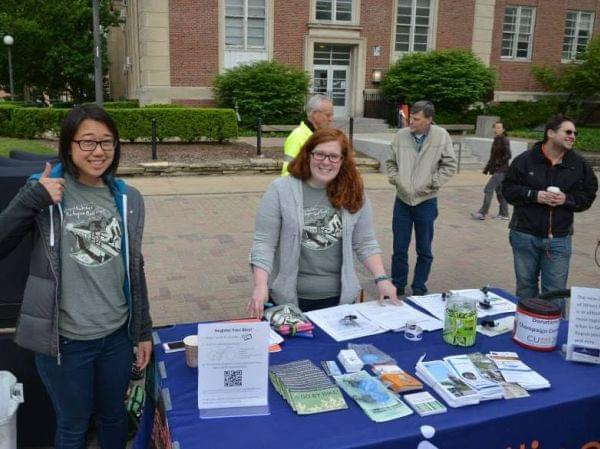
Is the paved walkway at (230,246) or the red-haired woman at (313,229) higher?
the red-haired woman at (313,229)

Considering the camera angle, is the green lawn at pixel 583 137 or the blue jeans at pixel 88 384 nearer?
the blue jeans at pixel 88 384

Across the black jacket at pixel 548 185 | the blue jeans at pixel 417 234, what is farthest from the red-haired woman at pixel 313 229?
the blue jeans at pixel 417 234

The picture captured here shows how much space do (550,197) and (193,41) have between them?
2015 cm

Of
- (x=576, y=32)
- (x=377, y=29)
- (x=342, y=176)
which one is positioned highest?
(x=576, y=32)

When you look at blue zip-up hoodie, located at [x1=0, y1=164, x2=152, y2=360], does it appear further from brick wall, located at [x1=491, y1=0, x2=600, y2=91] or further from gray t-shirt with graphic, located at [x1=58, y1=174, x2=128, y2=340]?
brick wall, located at [x1=491, y1=0, x2=600, y2=91]

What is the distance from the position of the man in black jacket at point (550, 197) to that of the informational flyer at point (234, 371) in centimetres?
275

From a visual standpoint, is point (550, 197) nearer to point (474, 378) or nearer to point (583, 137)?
point (474, 378)

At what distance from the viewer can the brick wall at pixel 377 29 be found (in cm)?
2398

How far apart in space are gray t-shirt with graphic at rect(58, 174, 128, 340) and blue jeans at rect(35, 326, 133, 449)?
8cm

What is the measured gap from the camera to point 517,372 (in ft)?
7.95

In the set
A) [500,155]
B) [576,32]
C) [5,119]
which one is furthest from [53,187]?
[576,32]

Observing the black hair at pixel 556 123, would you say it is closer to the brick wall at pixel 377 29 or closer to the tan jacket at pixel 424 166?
the tan jacket at pixel 424 166

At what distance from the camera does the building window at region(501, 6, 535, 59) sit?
2628cm

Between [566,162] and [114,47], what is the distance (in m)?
35.6
